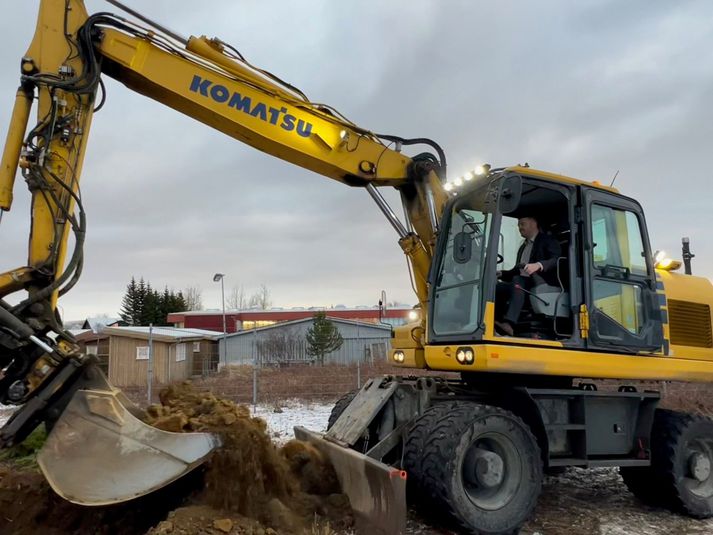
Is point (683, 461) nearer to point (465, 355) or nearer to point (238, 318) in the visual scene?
point (465, 355)

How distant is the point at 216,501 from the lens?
4.00m

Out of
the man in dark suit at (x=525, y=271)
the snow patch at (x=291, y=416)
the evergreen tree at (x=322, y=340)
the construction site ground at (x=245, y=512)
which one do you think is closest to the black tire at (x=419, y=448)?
the construction site ground at (x=245, y=512)

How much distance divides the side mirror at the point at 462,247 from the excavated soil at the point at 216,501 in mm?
2179

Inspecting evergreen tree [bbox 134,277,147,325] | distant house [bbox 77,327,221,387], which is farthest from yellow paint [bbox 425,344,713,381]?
evergreen tree [bbox 134,277,147,325]

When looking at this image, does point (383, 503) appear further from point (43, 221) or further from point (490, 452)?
point (43, 221)

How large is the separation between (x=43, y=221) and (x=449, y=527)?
3.78 m

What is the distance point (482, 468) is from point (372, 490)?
2.93 ft

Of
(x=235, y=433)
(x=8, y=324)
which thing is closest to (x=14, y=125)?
(x=8, y=324)

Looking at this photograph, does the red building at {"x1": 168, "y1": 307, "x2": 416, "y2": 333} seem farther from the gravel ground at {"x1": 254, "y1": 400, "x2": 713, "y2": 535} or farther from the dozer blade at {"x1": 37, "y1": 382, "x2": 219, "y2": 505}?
the dozer blade at {"x1": 37, "y1": 382, "x2": 219, "y2": 505}

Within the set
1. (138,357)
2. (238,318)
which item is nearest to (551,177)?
(138,357)

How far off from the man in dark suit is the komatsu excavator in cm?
10

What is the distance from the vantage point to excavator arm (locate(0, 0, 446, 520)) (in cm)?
387

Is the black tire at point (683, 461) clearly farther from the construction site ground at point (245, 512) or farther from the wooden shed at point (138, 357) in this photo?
the wooden shed at point (138, 357)

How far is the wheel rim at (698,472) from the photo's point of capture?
570 centimetres
